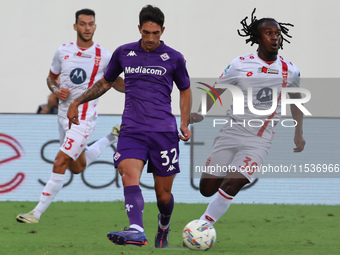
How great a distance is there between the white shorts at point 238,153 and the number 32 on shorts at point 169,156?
3.29 feet

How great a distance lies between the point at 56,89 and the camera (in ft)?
32.1

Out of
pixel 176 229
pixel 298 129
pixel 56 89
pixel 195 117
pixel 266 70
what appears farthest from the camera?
pixel 56 89

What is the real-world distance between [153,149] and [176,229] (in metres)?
2.63

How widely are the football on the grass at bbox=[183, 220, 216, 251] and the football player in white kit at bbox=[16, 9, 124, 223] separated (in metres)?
2.66

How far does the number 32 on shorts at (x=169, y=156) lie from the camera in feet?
22.7

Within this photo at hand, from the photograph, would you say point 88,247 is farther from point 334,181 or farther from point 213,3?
point 213,3

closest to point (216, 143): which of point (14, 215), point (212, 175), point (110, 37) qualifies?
point (212, 175)

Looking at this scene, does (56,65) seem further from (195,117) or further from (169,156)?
(169,156)

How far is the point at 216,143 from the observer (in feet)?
27.3

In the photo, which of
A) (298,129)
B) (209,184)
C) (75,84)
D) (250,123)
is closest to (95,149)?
(75,84)

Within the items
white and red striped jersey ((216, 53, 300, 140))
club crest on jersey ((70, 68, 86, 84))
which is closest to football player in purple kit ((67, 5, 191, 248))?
white and red striped jersey ((216, 53, 300, 140))

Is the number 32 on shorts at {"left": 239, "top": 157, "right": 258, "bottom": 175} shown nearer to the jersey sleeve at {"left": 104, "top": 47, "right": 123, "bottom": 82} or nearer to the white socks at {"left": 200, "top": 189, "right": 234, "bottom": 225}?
the white socks at {"left": 200, "top": 189, "right": 234, "bottom": 225}

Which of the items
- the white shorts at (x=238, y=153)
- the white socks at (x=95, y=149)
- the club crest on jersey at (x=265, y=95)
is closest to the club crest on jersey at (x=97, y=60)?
the white socks at (x=95, y=149)

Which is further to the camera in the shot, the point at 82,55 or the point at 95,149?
the point at 95,149
